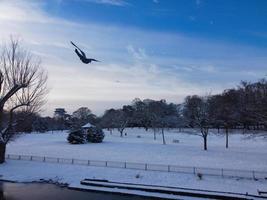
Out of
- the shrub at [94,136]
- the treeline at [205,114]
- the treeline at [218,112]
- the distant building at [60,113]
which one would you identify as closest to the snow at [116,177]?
the treeline at [205,114]

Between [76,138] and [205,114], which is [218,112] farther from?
[76,138]

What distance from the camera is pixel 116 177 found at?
2847 cm

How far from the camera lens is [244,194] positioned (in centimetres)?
2256

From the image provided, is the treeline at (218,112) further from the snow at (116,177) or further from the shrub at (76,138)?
the shrub at (76,138)

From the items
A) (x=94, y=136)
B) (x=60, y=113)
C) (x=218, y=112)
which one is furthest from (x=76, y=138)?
(x=60, y=113)

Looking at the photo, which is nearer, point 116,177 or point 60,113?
point 116,177

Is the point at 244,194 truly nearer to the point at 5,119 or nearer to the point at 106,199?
the point at 106,199

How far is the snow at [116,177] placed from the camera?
2519 centimetres

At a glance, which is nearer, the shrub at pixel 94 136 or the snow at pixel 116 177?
the snow at pixel 116 177

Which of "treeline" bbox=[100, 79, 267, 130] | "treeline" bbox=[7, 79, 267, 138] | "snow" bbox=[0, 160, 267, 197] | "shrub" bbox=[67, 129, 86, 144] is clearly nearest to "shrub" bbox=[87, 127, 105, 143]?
"shrub" bbox=[67, 129, 86, 144]

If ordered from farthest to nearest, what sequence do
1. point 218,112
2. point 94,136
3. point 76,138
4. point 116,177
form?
point 218,112, point 94,136, point 76,138, point 116,177

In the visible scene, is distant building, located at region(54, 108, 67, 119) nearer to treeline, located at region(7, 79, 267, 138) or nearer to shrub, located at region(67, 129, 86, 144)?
treeline, located at region(7, 79, 267, 138)

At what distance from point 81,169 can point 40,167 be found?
14.1 ft

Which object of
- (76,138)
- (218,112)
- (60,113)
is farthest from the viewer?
(60,113)
